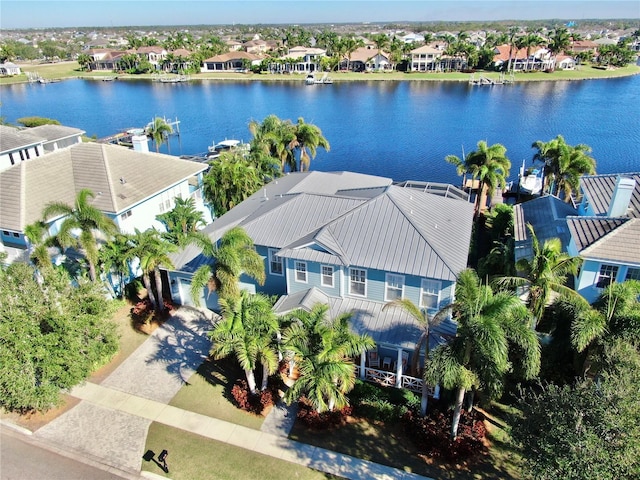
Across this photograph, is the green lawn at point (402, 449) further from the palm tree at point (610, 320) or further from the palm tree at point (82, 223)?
the palm tree at point (82, 223)

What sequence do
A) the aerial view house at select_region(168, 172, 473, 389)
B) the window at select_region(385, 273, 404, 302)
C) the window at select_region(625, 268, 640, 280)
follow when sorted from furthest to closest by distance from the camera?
the window at select_region(385, 273, 404, 302), the window at select_region(625, 268, 640, 280), the aerial view house at select_region(168, 172, 473, 389)

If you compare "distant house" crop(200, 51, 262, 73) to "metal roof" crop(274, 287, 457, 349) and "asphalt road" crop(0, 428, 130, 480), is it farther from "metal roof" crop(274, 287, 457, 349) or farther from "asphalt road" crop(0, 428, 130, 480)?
"asphalt road" crop(0, 428, 130, 480)

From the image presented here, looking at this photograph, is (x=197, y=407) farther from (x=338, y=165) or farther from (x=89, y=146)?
(x=338, y=165)

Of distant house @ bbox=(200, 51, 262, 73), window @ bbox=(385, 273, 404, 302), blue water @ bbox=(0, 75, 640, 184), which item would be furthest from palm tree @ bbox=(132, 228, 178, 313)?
distant house @ bbox=(200, 51, 262, 73)

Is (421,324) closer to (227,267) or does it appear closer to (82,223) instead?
(227,267)

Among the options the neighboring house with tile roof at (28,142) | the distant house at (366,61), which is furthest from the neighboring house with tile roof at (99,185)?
the distant house at (366,61)

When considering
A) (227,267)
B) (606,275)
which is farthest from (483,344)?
(227,267)

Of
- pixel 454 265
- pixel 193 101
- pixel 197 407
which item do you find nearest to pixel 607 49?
pixel 193 101
